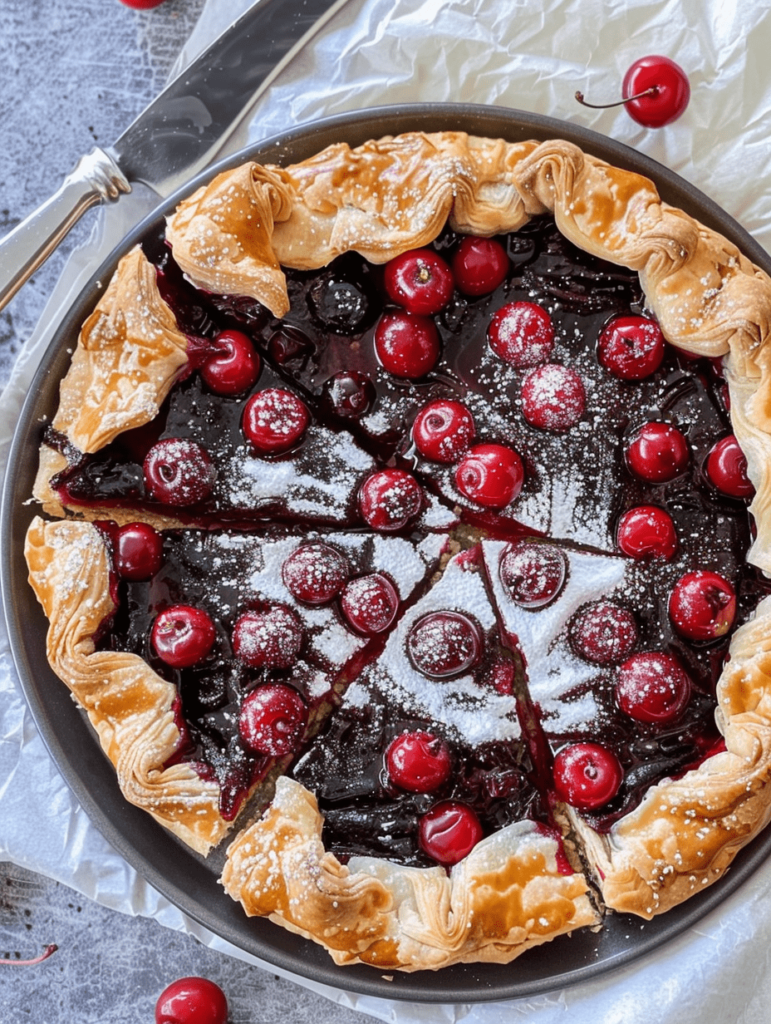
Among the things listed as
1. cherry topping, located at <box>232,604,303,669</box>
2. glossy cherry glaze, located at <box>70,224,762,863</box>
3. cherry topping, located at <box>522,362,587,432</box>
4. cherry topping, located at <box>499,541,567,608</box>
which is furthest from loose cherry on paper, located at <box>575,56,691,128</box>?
cherry topping, located at <box>232,604,303,669</box>

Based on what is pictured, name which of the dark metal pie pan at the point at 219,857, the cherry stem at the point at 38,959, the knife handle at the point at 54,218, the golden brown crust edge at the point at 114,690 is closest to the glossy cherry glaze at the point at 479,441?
the golden brown crust edge at the point at 114,690

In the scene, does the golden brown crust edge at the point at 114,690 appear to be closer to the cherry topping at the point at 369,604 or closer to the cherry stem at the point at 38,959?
the cherry topping at the point at 369,604

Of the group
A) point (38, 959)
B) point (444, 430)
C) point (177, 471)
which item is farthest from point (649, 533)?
point (38, 959)

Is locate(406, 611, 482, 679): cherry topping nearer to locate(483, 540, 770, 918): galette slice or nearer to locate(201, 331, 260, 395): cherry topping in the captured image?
locate(483, 540, 770, 918): galette slice

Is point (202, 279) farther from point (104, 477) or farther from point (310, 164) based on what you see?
point (104, 477)

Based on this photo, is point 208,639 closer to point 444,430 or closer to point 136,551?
point 136,551

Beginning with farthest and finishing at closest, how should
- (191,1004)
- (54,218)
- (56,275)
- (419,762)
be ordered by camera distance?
(56,275) → (191,1004) → (54,218) → (419,762)
